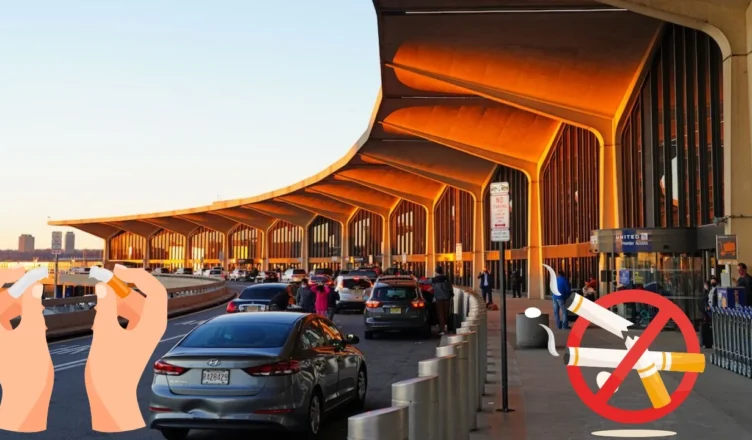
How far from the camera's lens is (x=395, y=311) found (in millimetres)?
22078

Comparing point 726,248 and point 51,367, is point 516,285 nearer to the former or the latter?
point 726,248

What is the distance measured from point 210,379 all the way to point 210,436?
1.51 m

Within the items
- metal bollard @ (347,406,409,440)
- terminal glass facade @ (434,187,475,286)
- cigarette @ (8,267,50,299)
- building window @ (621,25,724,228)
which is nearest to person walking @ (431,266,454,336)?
building window @ (621,25,724,228)

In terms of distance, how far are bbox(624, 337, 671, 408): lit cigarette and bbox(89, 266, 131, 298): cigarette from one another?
822 centimetres

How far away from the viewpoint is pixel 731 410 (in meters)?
10.6

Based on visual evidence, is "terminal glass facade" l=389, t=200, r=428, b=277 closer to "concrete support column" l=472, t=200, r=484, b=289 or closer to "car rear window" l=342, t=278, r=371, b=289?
"concrete support column" l=472, t=200, r=484, b=289

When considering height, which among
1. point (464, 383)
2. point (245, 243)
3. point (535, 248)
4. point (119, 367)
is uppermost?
point (245, 243)

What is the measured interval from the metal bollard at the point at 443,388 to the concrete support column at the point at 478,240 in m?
51.7

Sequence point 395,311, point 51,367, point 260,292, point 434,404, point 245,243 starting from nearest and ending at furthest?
point 434,404 < point 51,367 < point 395,311 < point 260,292 < point 245,243

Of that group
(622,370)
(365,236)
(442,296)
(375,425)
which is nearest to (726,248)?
(442,296)

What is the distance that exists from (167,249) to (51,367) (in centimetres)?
13233

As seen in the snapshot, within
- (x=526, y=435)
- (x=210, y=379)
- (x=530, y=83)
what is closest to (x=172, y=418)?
(x=210, y=379)

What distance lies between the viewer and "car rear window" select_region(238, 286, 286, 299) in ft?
79.3

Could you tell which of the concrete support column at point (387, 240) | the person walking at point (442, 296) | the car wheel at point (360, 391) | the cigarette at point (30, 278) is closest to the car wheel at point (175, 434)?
the car wheel at point (360, 391)
